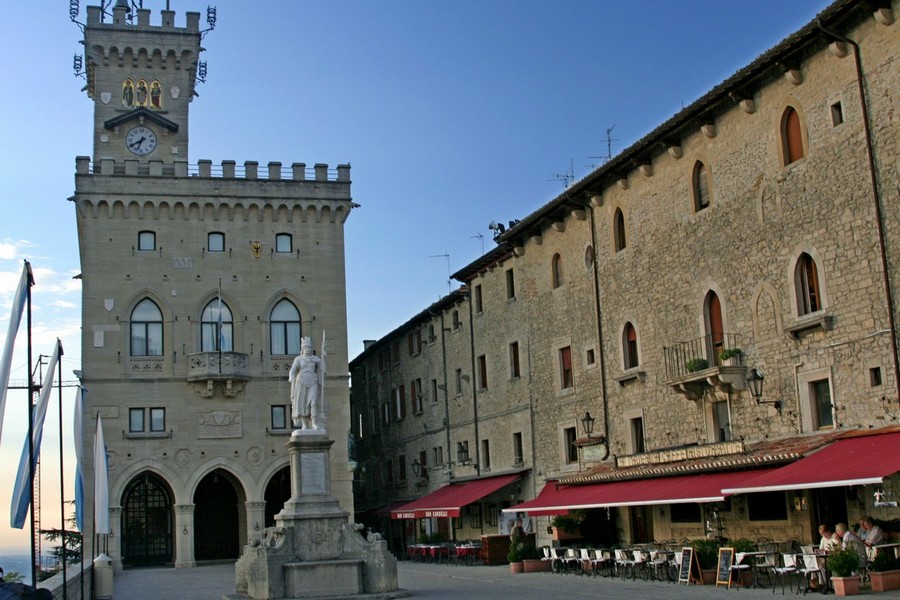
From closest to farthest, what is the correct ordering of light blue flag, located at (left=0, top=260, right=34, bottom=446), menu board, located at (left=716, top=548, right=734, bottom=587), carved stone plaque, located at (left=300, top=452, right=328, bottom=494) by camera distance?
1. light blue flag, located at (left=0, top=260, right=34, bottom=446)
2. menu board, located at (left=716, top=548, right=734, bottom=587)
3. carved stone plaque, located at (left=300, top=452, right=328, bottom=494)

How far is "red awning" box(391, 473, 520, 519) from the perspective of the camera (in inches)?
1385

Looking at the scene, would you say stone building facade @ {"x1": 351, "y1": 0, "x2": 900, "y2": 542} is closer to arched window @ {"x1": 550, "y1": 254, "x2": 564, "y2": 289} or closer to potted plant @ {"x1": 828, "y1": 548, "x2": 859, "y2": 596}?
arched window @ {"x1": 550, "y1": 254, "x2": 564, "y2": 289}

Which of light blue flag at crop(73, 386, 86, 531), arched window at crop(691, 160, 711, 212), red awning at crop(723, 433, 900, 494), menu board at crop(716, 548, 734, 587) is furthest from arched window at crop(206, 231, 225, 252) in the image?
menu board at crop(716, 548, 734, 587)

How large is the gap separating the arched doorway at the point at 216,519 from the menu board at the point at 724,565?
1086 inches

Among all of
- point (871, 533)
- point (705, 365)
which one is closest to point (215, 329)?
point (705, 365)

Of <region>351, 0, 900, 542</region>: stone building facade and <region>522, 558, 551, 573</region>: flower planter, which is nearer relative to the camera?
<region>351, 0, 900, 542</region>: stone building facade

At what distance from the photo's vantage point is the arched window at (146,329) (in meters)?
42.2

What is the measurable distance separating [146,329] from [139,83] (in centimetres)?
1286

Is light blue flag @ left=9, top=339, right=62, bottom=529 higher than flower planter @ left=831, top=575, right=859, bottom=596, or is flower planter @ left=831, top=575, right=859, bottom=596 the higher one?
light blue flag @ left=9, top=339, right=62, bottom=529

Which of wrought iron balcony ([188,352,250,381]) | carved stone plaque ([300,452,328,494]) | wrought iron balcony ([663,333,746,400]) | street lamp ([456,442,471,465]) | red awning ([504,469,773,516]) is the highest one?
wrought iron balcony ([188,352,250,381])

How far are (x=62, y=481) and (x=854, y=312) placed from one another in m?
15.5

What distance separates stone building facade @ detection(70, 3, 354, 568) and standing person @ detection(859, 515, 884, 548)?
27.3 m

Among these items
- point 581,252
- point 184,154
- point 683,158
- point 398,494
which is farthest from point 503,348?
point 184,154

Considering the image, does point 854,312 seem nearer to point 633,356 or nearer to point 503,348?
point 633,356
